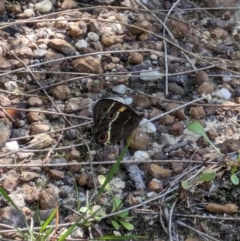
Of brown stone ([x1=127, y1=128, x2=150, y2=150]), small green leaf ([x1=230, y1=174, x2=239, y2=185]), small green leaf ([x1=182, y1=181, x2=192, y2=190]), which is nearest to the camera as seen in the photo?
small green leaf ([x1=182, y1=181, x2=192, y2=190])

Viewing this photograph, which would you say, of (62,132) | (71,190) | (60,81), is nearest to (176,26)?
(60,81)

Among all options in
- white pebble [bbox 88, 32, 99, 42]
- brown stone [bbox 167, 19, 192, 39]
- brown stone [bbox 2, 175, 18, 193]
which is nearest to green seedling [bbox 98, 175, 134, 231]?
brown stone [bbox 2, 175, 18, 193]

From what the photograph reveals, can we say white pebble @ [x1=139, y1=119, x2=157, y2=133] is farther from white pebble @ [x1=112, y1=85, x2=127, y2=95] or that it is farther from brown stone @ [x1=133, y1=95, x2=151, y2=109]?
white pebble @ [x1=112, y1=85, x2=127, y2=95]

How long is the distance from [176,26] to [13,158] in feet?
3.76

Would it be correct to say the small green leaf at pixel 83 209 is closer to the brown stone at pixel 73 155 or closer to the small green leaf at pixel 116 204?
the small green leaf at pixel 116 204

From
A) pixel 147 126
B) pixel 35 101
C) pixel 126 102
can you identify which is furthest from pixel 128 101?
pixel 35 101

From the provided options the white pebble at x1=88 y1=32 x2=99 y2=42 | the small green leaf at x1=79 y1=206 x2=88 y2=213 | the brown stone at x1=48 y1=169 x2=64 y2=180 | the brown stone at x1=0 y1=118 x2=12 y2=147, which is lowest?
the small green leaf at x1=79 y1=206 x2=88 y2=213

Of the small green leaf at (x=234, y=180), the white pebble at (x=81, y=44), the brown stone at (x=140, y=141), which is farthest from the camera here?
the white pebble at (x=81, y=44)

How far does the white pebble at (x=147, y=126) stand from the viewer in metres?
2.29

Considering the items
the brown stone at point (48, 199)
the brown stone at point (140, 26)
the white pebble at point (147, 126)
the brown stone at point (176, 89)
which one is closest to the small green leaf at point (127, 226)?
the brown stone at point (48, 199)

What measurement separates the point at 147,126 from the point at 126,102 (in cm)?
16

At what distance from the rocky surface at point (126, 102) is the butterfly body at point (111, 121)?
45 millimetres

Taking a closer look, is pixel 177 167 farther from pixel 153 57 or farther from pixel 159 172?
pixel 153 57

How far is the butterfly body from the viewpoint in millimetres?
2156
